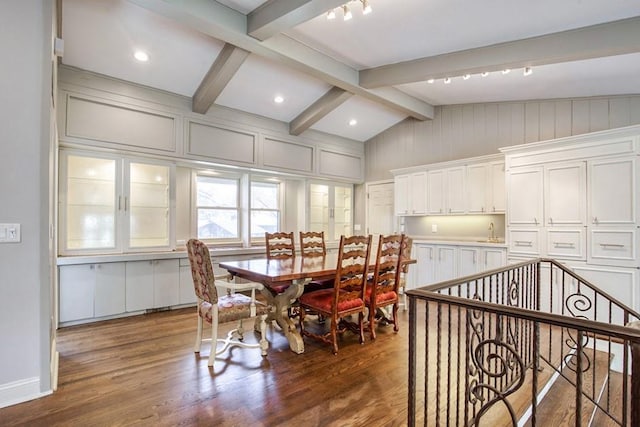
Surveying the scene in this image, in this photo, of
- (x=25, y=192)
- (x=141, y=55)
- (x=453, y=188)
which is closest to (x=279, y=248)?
(x=25, y=192)

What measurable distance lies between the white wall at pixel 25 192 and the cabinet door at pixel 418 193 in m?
4.94

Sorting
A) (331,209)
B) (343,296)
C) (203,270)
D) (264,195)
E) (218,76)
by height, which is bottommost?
(343,296)

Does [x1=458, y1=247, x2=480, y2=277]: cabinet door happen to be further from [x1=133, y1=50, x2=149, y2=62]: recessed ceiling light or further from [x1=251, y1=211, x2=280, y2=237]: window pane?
[x1=133, y1=50, x2=149, y2=62]: recessed ceiling light

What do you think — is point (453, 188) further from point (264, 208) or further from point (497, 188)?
point (264, 208)

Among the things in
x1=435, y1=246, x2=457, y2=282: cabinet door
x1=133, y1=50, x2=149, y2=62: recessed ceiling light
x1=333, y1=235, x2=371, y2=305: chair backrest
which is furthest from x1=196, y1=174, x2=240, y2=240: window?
x1=435, y1=246, x2=457, y2=282: cabinet door

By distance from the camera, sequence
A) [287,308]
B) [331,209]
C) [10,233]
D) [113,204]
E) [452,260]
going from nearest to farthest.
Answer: [10,233]
[287,308]
[113,204]
[452,260]
[331,209]

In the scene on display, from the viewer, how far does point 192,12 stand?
9.52 ft

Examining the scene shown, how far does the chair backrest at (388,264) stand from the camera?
130 inches

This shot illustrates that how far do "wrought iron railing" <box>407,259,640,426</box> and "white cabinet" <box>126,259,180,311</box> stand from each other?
3175mm

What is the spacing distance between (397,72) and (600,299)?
3.45m

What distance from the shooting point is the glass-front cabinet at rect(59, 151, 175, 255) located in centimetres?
393

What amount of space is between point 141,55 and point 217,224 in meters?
2.55

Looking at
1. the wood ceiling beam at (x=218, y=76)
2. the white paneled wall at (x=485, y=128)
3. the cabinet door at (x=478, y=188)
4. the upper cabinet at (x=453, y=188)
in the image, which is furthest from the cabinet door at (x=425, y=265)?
the wood ceiling beam at (x=218, y=76)

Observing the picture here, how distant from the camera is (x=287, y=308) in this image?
10.5 feet
